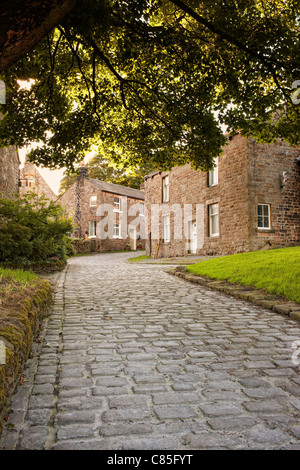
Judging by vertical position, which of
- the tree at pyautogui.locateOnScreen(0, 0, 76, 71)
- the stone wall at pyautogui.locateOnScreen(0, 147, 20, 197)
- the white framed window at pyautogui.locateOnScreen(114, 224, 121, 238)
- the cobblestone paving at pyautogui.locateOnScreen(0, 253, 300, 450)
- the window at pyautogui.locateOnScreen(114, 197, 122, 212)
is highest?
the window at pyautogui.locateOnScreen(114, 197, 122, 212)

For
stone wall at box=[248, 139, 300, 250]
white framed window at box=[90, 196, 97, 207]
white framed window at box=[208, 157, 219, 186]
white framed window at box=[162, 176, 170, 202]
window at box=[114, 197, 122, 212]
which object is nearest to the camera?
stone wall at box=[248, 139, 300, 250]

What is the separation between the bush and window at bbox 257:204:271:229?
34.0ft

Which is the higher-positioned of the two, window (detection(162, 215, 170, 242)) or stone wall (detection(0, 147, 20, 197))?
stone wall (detection(0, 147, 20, 197))

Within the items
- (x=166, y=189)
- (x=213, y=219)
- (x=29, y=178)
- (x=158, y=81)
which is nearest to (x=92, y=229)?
(x=29, y=178)

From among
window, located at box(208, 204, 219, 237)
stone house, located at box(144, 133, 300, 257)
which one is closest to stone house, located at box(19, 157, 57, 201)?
stone house, located at box(144, 133, 300, 257)

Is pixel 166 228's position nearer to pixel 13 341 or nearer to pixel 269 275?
pixel 269 275

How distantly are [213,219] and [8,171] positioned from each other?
12.3m

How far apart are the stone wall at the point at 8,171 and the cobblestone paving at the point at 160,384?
11615mm

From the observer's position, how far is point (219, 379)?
3.42 m

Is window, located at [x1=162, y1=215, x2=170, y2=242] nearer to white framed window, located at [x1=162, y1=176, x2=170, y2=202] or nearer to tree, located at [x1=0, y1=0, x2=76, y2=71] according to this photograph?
Result: white framed window, located at [x1=162, y1=176, x2=170, y2=202]

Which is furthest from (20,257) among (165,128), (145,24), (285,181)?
(285,181)

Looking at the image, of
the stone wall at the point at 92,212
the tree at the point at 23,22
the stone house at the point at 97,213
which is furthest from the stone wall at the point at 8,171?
the stone wall at the point at 92,212

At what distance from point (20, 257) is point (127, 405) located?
10980mm

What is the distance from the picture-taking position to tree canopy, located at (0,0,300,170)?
7203 millimetres
